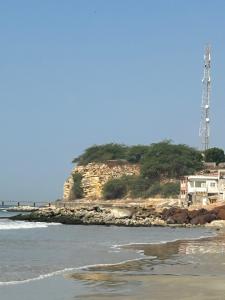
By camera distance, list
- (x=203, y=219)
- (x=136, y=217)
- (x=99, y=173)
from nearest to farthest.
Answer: (x=203, y=219) → (x=136, y=217) → (x=99, y=173)

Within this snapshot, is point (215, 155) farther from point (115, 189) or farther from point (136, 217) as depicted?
point (136, 217)

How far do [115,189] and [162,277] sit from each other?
109 metres

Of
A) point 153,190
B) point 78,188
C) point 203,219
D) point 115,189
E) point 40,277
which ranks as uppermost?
point 78,188

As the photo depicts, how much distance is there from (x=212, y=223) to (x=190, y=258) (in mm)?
38336

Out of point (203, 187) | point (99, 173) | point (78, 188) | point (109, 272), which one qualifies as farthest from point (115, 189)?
point (109, 272)

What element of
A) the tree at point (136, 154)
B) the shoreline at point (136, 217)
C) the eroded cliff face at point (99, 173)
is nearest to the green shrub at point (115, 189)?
the eroded cliff face at point (99, 173)

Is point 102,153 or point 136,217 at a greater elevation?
point 102,153

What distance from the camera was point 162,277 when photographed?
18531mm

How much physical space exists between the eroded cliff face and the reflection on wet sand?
105m

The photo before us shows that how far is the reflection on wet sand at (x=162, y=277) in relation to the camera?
50.4ft

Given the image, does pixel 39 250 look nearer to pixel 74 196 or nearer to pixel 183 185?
pixel 183 185

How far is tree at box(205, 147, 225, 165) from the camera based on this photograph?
428 feet

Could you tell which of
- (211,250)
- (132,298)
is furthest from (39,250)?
(132,298)

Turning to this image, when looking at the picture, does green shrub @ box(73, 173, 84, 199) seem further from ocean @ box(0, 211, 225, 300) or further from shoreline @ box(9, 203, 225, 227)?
ocean @ box(0, 211, 225, 300)
